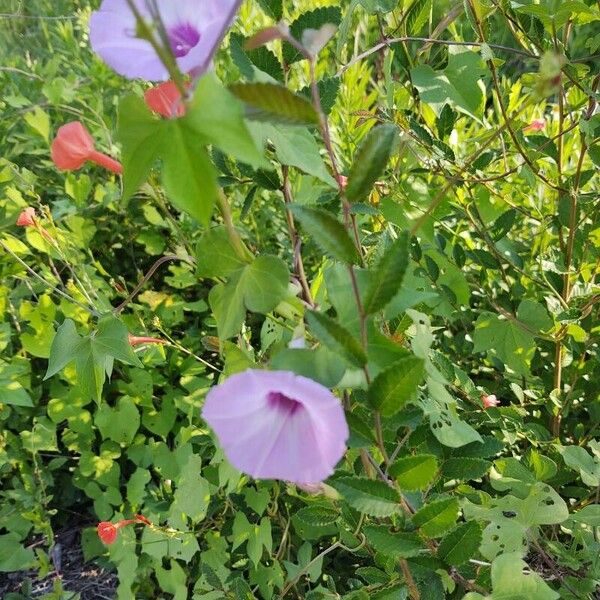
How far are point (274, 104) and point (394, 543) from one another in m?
0.39

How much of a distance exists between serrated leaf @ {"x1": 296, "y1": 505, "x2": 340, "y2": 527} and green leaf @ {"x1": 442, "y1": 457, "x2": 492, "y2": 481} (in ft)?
0.44

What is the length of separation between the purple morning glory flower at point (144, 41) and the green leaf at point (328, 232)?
0.15 metres

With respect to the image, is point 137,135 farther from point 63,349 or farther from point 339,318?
point 63,349

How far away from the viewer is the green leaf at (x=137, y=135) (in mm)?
432

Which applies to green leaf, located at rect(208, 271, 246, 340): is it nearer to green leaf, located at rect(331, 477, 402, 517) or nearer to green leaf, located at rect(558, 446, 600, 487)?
green leaf, located at rect(331, 477, 402, 517)

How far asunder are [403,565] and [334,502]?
0.66 ft

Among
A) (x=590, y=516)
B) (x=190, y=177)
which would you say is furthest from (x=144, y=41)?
(x=590, y=516)

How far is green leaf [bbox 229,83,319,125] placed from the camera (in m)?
0.40

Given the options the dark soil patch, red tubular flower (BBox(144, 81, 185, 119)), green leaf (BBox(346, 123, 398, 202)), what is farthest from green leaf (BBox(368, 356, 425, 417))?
the dark soil patch

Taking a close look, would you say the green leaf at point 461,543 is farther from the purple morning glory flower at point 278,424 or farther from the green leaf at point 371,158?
the green leaf at point 371,158

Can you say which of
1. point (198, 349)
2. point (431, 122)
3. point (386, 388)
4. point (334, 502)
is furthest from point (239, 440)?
point (198, 349)

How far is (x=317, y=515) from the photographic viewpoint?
78 centimetres

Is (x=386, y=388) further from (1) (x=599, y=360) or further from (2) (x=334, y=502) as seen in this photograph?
(1) (x=599, y=360)

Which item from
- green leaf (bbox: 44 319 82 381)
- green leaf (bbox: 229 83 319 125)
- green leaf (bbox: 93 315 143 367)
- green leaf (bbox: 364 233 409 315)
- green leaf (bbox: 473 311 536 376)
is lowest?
green leaf (bbox: 473 311 536 376)
